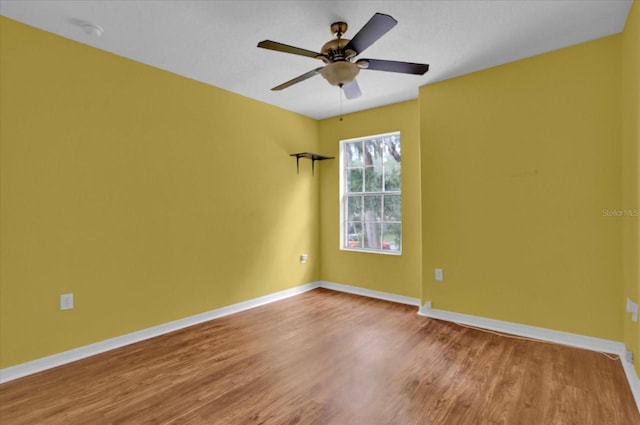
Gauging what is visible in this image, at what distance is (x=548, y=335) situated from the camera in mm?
2922

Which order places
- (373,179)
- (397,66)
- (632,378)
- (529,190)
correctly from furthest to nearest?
(373,179) < (529,190) < (397,66) < (632,378)

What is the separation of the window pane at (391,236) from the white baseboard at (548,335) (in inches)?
38.1

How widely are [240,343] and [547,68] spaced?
374 cm

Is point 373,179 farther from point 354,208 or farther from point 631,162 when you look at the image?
point 631,162

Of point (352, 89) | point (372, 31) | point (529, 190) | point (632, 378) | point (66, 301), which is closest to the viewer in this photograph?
point (372, 31)

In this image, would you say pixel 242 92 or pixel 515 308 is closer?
pixel 515 308

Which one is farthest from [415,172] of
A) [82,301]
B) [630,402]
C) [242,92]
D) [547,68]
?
[82,301]

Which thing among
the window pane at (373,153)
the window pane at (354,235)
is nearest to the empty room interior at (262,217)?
the window pane at (373,153)

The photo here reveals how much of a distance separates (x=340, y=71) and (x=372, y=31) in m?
0.38

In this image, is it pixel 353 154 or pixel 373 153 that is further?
pixel 353 154

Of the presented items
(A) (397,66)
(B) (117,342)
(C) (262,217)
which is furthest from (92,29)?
(B) (117,342)

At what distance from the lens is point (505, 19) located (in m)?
2.43

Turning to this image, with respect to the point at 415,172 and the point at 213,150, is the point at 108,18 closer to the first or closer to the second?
the point at 213,150

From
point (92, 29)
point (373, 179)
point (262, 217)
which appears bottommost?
point (262, 217)
